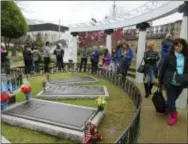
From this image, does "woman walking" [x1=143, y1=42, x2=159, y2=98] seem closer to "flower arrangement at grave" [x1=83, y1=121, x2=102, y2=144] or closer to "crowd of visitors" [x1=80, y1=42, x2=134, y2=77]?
"crowd of visitors" [x1=80, y1=42, x2=134, y2=77]

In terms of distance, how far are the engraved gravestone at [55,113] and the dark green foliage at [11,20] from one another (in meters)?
17.3

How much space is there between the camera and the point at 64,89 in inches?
355

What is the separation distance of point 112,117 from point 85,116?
2.66 ft

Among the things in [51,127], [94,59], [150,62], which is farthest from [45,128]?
[94,59]

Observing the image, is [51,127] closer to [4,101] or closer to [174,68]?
[4,101]

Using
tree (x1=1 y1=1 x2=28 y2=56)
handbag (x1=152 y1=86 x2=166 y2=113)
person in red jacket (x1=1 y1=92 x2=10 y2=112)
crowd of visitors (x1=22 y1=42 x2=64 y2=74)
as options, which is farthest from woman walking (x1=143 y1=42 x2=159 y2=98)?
tree (x1=1 y1=1 x2=28 y2=56)

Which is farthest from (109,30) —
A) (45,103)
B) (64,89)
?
(45,103)

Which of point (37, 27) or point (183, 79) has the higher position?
point (37, 27)

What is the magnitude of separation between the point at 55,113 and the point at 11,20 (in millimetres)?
19062

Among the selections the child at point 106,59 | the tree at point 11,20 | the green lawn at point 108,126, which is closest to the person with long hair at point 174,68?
the green lawn at point 108,126

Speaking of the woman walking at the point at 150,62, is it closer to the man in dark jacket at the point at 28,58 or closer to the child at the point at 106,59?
the child at the point at 106,59

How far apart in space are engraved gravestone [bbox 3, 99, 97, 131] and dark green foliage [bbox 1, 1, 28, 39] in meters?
17.3

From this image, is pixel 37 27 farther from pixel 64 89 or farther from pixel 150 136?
pixel 150 136

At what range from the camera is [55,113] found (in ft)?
19.4
